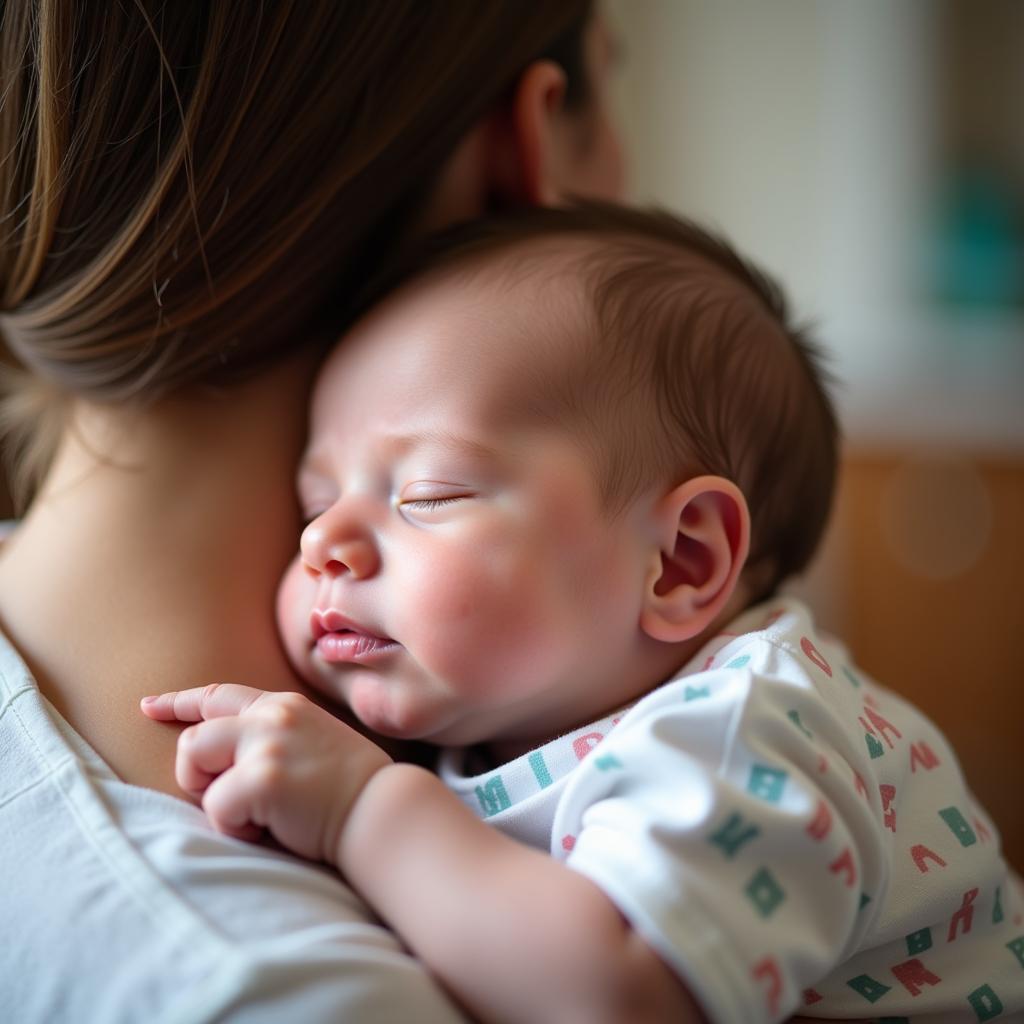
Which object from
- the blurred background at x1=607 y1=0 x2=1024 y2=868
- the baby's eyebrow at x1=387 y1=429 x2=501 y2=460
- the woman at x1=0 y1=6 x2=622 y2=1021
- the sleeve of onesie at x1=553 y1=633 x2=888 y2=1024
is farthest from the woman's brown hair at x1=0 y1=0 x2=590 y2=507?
the blurred background at x1=607 y1=0 x2=1024 y2=868

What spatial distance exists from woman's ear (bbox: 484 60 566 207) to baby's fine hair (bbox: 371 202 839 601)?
76 millimetres

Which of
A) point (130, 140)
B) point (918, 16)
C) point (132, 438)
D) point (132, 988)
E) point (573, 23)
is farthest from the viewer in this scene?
point (918, 16)

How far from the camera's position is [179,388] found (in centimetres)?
88

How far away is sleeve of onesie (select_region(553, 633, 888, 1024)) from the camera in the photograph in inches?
22.5

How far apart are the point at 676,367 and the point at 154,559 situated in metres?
0.41

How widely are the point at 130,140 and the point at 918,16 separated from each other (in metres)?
2.88

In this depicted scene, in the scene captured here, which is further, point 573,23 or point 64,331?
point 573,23

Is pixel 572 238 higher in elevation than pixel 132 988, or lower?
higher

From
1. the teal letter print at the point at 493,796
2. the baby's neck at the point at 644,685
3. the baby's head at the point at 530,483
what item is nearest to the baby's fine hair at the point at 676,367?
the baby's head at the point at 530,483

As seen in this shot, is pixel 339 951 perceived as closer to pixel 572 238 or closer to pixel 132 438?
pixel 132 438

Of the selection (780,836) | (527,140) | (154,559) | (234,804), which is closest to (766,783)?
(780,836)

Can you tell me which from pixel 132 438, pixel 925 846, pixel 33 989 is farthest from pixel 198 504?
pixel 925 846

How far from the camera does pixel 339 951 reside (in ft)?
1.85

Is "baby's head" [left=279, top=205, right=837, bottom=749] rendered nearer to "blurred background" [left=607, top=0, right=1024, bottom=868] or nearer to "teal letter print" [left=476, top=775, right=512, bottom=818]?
"teal letter print" [left=476, top=775, right=512, bottom=818]
